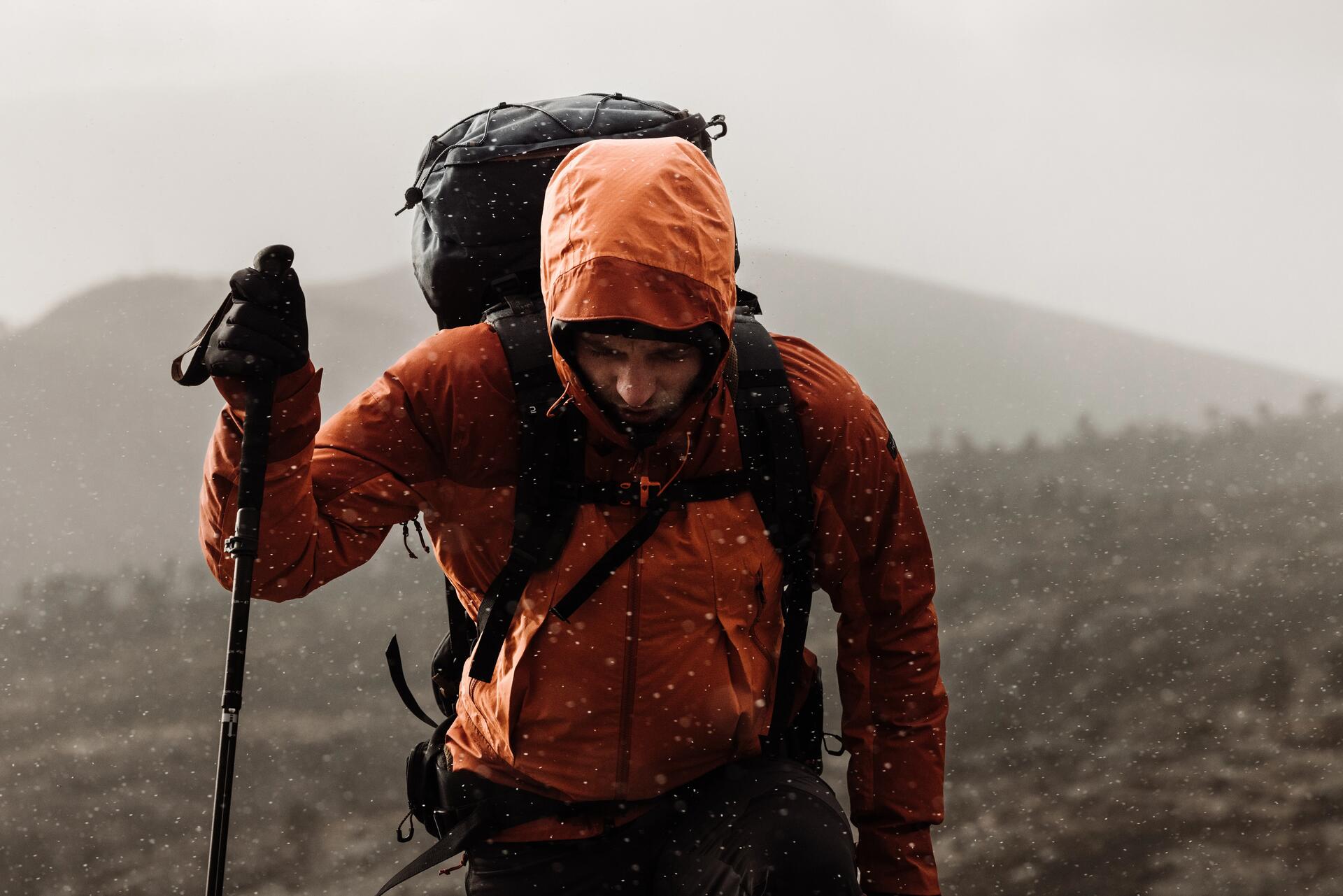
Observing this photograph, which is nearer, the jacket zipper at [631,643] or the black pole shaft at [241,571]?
the black pole shaft at [241,571]

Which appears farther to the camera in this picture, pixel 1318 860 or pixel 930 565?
pixel 1318 860

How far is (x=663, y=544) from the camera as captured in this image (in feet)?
8.91

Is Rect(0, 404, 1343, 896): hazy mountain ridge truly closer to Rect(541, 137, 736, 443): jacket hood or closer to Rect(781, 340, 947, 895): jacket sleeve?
Rect(781, 340, 947, 895): jacket sleeve

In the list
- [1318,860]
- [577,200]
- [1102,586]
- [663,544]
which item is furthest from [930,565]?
[1102,586]

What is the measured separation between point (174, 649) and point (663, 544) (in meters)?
11.7

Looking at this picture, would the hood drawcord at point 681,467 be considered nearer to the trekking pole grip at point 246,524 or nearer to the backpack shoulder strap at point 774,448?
the backpack shoulder strap at point 774,448

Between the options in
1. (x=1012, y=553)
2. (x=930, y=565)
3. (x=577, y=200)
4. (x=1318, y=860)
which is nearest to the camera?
(x=577, y=200)

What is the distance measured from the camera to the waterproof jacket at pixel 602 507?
2498mm

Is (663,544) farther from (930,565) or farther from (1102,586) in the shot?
(1102,586)

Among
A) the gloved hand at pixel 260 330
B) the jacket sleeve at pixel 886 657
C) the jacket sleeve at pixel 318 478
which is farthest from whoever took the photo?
the jacket sleeve at pixel 886 657

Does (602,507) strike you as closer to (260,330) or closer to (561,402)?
(561,402)

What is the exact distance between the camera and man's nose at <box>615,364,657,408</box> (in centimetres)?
251

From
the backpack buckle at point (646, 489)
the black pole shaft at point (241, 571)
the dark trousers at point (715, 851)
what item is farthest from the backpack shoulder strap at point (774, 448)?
the black pole shaft at point (241, 571)

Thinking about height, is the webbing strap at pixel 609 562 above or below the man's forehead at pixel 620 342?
below
